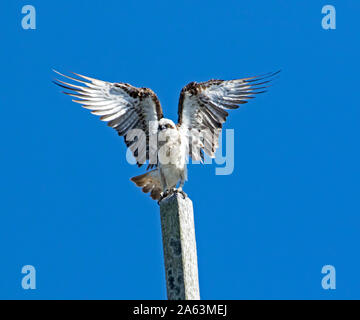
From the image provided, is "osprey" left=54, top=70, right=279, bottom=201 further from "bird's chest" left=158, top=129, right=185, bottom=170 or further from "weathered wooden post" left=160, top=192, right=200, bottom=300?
"weathered wooden post" left=160, top=192, right=200, bottom=300

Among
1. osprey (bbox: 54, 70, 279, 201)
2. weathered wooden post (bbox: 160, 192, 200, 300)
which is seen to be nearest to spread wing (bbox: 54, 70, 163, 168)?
osprey (bbox: 54, 70, 279, 201)

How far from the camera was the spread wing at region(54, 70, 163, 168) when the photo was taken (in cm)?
1125

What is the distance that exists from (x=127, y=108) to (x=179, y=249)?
4.53 metres

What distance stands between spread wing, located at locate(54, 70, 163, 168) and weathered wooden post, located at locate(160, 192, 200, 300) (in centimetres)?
362

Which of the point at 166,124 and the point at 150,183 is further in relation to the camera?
the point at 150,183

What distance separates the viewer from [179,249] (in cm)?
729

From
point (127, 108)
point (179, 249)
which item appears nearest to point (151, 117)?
point (127, 108)

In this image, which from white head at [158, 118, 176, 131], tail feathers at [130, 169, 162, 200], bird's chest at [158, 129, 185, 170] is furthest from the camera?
tail feathers at [130, 169, 162, 200]

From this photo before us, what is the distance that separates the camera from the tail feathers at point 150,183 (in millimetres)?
11430

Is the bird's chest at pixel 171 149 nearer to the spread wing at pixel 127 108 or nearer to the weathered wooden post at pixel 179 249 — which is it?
the spread wing at pixel 127 108

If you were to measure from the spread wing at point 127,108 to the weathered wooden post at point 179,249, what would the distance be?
3.62 meters

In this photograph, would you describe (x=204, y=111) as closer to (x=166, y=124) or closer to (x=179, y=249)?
(x=166, y=124)
